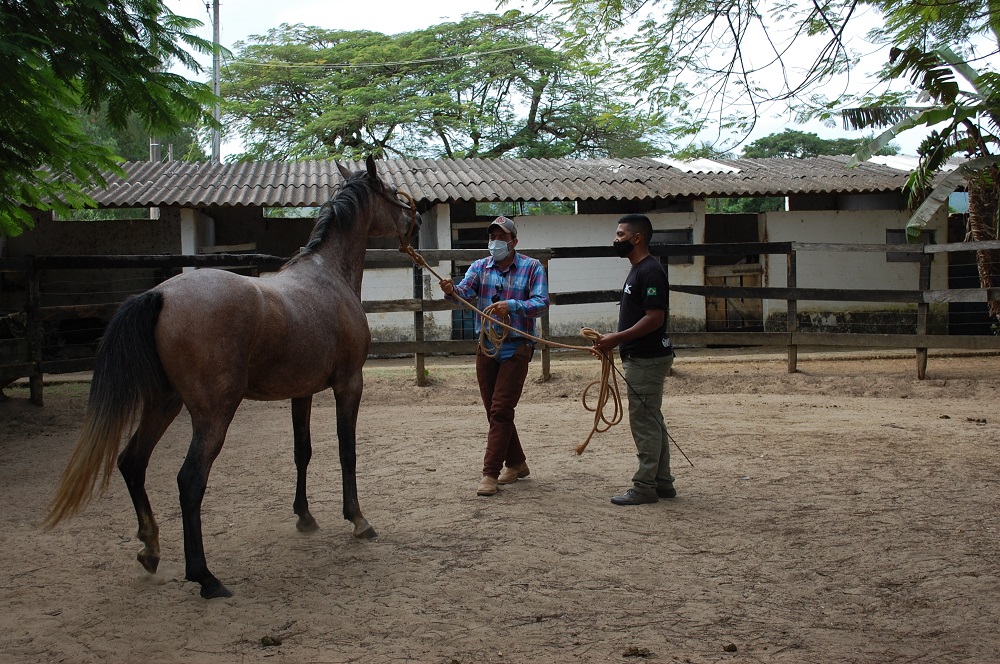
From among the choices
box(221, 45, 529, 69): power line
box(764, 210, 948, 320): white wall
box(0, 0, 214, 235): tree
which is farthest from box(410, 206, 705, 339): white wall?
box(221, 45, 529, 69): power line

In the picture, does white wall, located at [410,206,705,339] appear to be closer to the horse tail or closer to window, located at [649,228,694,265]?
window, located at [649,228,694,265]

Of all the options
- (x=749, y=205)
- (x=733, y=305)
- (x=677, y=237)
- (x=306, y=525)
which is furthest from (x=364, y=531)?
(x=749, y=205)

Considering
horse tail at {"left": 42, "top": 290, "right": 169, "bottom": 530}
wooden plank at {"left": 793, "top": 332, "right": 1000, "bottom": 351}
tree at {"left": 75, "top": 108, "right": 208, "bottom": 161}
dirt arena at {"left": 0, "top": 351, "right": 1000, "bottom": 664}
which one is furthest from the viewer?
wooden plank at {"left": 793, "top": 332, "right": 1000, "bottom": 351}

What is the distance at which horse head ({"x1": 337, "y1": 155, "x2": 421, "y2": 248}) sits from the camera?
477 centimetres

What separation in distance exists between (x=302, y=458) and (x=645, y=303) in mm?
2089

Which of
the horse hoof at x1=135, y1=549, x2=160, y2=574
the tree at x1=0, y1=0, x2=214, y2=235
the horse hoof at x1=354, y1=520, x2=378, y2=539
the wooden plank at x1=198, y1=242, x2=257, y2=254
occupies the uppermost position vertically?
the tree at x1=0, y1=0, x2=214, y2=235

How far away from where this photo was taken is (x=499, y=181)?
555 inches

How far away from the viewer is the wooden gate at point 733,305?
14383mm

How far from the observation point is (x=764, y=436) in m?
6.48

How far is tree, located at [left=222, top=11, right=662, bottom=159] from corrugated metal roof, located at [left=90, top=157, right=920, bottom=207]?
542cm

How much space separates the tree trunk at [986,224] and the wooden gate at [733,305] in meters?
3.45

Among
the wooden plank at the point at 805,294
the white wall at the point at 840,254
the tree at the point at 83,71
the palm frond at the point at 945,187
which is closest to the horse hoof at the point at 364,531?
the tree at the point at 83,71

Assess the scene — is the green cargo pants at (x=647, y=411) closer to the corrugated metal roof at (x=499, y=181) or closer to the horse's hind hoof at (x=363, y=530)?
the horse's hind hoof at (x=363, y=530)

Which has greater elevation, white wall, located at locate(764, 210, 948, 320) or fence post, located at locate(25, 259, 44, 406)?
white wall, located at locate(764, 210, 948, 320)
